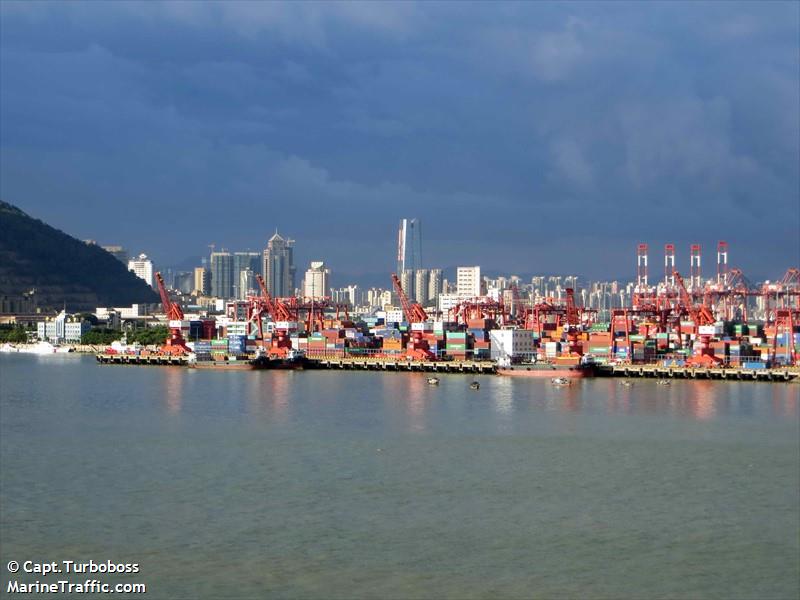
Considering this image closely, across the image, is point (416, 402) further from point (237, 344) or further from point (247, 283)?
point (247, 283)

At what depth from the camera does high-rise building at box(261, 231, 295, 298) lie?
11831cm

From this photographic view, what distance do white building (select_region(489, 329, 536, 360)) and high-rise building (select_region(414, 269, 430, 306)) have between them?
6204 centimetres

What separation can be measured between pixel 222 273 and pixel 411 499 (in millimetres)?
116789

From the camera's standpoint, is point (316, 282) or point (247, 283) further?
point (247, 283)

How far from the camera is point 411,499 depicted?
37.9 ft

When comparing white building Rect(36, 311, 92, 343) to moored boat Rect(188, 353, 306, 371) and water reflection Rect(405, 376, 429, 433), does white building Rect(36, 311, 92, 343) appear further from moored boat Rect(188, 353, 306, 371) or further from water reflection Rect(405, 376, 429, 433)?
water reflection Rect(405, 376, 429, 433)

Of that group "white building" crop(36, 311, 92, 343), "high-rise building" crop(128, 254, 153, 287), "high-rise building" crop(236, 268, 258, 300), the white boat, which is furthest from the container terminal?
"high-rise building" crop(128, 254, 153, 287)

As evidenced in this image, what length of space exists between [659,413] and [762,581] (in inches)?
436

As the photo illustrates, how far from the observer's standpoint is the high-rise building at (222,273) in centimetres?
12588

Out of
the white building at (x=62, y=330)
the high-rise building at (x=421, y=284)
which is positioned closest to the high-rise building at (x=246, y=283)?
the high-rise building at (x=421, y=284)

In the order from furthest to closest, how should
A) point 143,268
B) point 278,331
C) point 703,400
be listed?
point 143,268 < point 278,331 < point 703,400

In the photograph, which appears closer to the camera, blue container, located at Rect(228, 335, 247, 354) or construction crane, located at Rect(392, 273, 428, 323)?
blue container, located at Rect(228, 335, 247, 354)

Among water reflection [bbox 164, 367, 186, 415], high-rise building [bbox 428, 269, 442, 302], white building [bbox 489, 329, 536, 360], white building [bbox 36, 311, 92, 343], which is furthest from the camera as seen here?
high-rise building [bbox 428, 269, 442, 302]

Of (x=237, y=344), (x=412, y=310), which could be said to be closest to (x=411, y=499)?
(x=237, y=344)
